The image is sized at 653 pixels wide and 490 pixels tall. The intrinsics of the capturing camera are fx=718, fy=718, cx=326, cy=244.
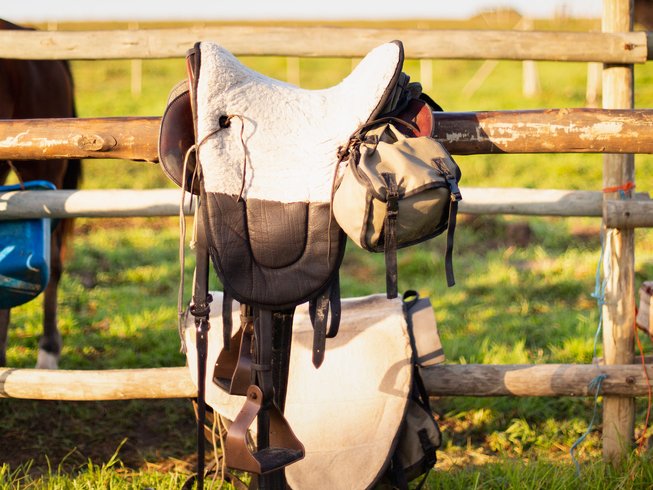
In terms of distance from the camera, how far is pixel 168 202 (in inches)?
113

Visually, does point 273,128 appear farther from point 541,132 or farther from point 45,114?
point 45,114

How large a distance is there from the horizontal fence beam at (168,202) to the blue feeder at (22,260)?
74 millimetres

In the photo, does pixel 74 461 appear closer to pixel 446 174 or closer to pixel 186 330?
pixel 186 330

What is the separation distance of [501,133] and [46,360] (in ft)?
8.39

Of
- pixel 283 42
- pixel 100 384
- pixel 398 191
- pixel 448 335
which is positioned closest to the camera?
pixel 398 191

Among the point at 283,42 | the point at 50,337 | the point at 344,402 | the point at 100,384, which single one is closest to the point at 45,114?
the point at 50,337

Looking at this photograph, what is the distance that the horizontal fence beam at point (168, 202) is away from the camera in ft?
8.79

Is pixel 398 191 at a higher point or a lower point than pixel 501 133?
lower

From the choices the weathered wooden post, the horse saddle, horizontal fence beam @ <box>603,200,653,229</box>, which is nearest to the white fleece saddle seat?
the horse saddle

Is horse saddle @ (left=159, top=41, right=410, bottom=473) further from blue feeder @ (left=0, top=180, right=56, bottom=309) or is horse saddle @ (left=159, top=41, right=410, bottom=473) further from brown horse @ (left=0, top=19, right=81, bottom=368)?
brown horse @ (left=0, top=19, right=81, bottom=368)

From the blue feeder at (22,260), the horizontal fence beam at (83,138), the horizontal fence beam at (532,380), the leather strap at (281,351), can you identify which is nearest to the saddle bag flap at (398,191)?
the leather strap at (281,351)

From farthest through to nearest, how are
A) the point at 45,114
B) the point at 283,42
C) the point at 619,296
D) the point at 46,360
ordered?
the point at 45,114
the point at 46,360
the point at 283,42
the point at 619,296

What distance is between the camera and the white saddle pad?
2041 millimetres

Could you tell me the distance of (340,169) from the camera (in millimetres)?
1729
